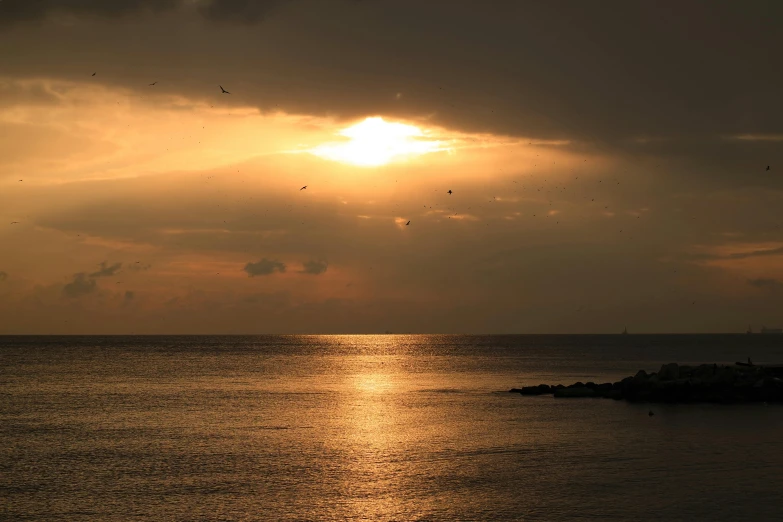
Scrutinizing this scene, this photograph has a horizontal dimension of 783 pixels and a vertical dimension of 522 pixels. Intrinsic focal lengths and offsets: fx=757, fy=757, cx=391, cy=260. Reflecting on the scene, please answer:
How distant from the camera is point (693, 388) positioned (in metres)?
64.2

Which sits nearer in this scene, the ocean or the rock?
the ocean

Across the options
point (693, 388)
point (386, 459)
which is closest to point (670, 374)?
point (693, 388)

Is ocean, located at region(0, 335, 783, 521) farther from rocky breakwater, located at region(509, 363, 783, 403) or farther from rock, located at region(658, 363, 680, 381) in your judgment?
rock, located at region(658, 363, 680, 381)

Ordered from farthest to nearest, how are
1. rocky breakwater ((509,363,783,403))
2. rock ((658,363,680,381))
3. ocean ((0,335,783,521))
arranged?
1. rock ((658,363,680,381))
2. rocky breakwater ((509,363,783,403))
3. ocean ((0,335,783,521))

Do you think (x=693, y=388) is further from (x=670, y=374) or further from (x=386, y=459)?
(x=386, y=459)

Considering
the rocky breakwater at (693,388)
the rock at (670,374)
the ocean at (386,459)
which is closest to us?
the ocean at (386,459)

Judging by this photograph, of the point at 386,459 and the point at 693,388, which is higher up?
the point at 693,388

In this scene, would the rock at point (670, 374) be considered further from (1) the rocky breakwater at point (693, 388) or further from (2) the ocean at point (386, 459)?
(2) the ocean at point (386, 459)

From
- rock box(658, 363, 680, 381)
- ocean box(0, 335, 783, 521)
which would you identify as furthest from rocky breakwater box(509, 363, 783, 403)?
ocean box(0, 335, 783, 521)

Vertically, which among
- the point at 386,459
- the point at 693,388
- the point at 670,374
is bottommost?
the point at 386,459

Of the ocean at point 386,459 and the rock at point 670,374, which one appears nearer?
the ocean at point 386,459

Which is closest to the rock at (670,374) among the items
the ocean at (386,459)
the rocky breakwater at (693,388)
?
the rocky breakwater at (693,388)

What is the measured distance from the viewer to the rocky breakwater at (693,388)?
6253cm

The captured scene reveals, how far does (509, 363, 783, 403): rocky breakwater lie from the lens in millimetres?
62531
